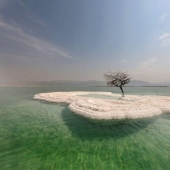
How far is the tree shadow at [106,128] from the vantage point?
12.6 m

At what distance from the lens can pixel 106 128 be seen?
1430cm

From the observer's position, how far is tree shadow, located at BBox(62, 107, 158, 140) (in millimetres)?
12570

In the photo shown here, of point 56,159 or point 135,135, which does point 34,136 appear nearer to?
point 56,159

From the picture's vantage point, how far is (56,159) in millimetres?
8562

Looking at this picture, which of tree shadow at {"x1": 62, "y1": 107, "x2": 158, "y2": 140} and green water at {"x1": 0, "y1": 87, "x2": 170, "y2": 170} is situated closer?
green water at {"x1": 0, "y1": 87, "x2": 170, "y2": 170}

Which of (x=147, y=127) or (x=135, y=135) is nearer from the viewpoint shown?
(x=135, y=135)

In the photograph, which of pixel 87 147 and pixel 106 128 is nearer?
pixel 87 147

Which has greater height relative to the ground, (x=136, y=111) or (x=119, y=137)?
(x=136, y=111)

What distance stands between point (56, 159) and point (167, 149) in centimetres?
974

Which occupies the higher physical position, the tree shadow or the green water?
the tree shadow

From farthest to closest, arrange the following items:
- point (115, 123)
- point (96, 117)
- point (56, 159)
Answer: point (96, 117) < point (115, 123) < point (56, 159)

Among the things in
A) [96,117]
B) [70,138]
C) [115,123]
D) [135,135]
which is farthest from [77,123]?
[135,135]

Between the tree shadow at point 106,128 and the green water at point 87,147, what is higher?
the tree shadow at point 106,128

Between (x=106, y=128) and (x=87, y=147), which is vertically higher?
(x=106, y=128)
